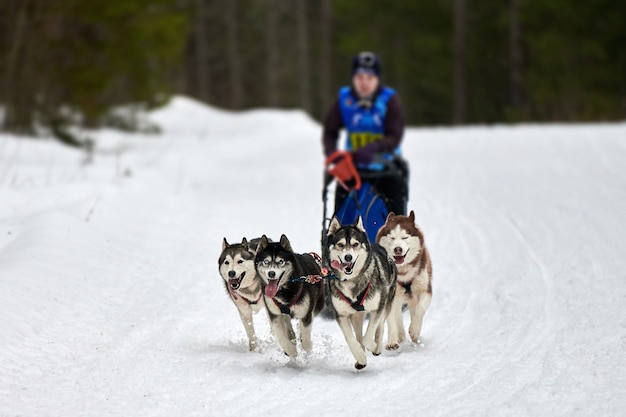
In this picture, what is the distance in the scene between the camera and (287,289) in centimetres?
505

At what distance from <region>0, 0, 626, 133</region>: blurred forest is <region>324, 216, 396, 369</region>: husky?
40.0ft

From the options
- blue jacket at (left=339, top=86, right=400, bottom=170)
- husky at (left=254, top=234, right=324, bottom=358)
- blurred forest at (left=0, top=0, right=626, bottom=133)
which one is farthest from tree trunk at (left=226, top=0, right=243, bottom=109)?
husky at (left=254, top=234, right=324, bottom=358)

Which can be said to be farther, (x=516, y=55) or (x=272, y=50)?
(x=272, y=50)

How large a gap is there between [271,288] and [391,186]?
6.86 feet

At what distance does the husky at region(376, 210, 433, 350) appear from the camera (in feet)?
17.9

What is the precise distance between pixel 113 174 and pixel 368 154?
302 inches

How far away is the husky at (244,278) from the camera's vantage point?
5236mm

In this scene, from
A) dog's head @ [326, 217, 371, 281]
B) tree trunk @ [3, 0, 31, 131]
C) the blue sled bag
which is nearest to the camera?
dog's head @ [326, 217, 371, 281]

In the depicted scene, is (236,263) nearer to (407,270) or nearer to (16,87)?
(407,270)

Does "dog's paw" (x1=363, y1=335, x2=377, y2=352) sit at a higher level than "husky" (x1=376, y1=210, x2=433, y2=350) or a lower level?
lower

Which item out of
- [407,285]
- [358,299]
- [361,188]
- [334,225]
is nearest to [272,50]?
[361,188]

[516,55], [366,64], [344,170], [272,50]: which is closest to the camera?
[344,170]

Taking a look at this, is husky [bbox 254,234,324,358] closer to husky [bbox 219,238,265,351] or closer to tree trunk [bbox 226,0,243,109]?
husky [bbox 219,238,265,351]

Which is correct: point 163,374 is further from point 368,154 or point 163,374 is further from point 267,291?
point 368,154
